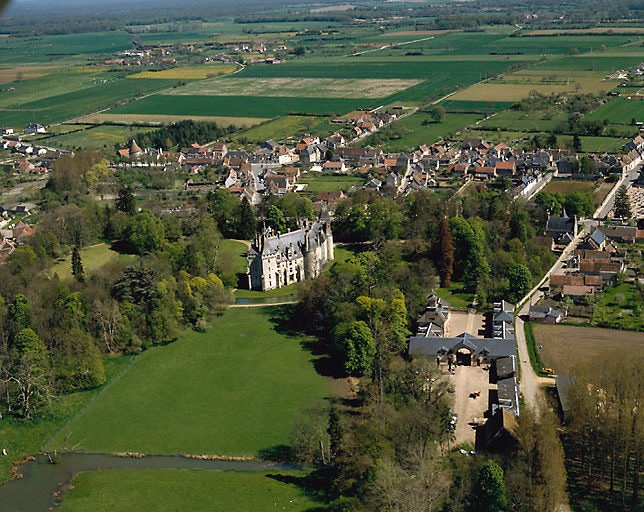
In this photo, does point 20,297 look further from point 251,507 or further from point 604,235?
point 604,235

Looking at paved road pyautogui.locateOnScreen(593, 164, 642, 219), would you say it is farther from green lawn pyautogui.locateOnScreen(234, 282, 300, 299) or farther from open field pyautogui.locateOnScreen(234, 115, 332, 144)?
open field pyautogui.locateOnScreen(234, 115, 332, 144)

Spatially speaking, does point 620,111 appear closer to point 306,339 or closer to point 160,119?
point 160,119

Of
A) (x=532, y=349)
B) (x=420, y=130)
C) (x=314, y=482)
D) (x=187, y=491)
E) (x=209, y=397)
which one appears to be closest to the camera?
(x=187, y=491)

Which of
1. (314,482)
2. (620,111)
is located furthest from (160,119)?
(314,482)

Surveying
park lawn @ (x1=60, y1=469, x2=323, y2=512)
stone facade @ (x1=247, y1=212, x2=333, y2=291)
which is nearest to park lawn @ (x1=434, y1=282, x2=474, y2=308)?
stone facade @ (x1=247, y1=212, x2=333, y2=291)

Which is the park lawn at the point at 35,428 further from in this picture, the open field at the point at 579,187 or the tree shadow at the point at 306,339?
the open field at the point at 579,187

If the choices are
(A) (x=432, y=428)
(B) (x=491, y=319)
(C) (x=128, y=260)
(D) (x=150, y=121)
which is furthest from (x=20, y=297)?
(D) (x=150, y=121)

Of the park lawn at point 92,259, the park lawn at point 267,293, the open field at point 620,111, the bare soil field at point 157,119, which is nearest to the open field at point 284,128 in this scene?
the bare soil field at point 157,119
